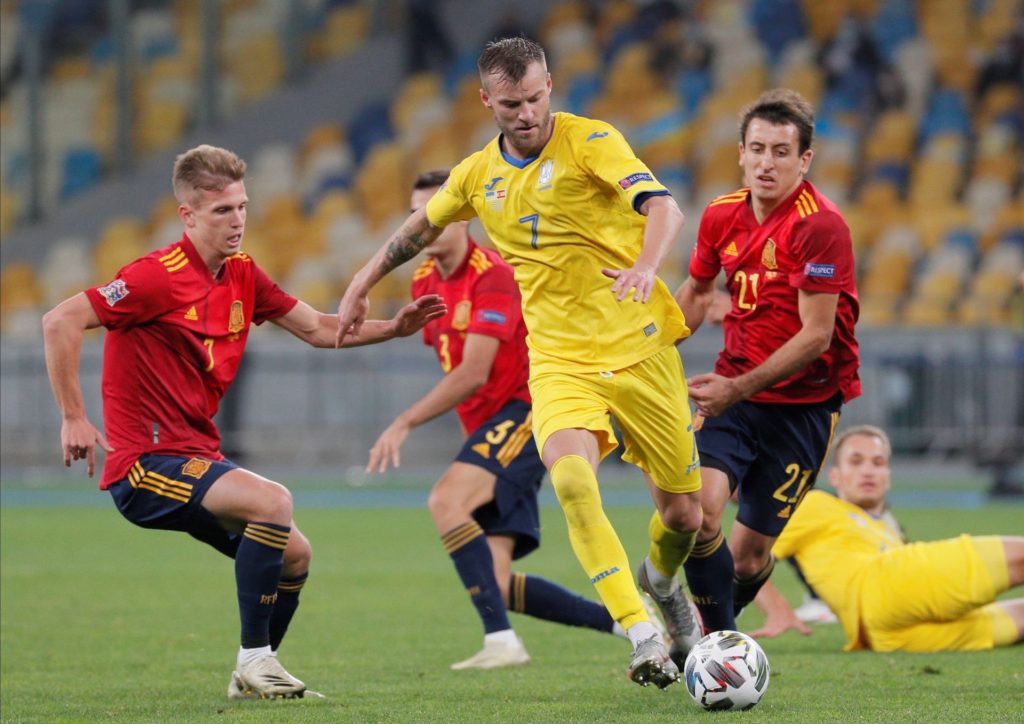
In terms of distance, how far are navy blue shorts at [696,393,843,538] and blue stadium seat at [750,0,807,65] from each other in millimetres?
17764

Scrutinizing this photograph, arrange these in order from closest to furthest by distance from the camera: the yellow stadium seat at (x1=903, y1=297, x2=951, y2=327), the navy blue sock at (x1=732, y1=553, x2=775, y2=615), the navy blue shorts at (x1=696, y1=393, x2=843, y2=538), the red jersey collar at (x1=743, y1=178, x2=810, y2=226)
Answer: the red jersey collar at (x1=743, y1=178, x2=810, y2=226)
the navy blue shorts at (x1=696, y1=393, x2=843, y2=538)
the navy blue sock at (x1=732, y1=553, x2=775, y2=615)
the yellow stadium seat at (x1=903, y1=297, x2=951, y2=327)

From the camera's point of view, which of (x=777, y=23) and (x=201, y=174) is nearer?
(x=201, y=174)

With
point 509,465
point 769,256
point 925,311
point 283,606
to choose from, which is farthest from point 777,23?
point 283,606

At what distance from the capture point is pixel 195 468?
20.8 feet

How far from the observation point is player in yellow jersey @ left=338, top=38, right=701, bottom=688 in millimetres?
6148

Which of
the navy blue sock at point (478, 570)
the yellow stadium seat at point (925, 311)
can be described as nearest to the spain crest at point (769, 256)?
the navy blue sock at point (478, 570)

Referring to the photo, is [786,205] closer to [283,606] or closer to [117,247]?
[283,606]

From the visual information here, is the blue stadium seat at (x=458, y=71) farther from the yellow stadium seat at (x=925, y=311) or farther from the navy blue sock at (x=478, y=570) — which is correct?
the navy blue sock at (x=478, y=570)

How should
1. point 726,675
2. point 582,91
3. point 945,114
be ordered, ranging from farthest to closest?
point 582,91 < point 945,114 < point 726,675

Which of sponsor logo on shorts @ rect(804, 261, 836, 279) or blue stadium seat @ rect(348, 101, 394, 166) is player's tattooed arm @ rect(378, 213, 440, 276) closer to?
sponsor logo on shorts @ rect(804, 261, 836, 279)

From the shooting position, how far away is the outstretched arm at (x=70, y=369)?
A: 6086 mm

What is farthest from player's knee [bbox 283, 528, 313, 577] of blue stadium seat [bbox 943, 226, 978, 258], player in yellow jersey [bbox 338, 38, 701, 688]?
blue stadium seat [bbox 943, 226, 978, 258]

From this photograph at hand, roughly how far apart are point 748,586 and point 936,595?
0.89m

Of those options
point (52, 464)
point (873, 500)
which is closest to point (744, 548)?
point (873, 500)
